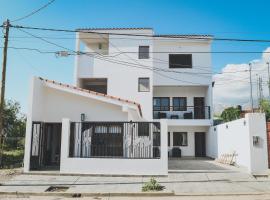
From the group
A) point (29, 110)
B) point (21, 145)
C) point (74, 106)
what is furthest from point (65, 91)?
point (21, 145)

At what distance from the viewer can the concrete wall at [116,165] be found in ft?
41.4

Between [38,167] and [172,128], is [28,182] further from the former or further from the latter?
[172,128]

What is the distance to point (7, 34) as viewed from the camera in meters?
11.9

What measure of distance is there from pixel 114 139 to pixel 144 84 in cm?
745

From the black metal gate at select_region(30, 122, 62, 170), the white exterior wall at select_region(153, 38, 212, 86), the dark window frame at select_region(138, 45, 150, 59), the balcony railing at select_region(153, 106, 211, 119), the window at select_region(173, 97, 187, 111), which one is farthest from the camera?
the window at select_region(173, 97, 187, 111)

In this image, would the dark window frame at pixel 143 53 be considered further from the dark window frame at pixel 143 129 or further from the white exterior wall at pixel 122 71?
the dark window frame at pixel 143 129

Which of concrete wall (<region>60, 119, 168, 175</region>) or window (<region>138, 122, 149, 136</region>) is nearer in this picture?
concrete wall (<region>60, 119, 168, 175</region>)

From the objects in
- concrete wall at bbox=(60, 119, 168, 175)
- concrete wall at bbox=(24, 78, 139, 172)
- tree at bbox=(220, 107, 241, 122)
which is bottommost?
concrete wall at bbox=(60, 119, 168, 175)

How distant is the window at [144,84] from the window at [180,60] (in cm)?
446

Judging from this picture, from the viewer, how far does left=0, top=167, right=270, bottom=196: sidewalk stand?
9.88m

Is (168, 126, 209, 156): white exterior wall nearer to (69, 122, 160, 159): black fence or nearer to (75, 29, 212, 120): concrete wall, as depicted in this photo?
(75, 29, 212, 120): concrete wall

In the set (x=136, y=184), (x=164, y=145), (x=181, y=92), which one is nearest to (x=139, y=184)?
(x=136, y=184)

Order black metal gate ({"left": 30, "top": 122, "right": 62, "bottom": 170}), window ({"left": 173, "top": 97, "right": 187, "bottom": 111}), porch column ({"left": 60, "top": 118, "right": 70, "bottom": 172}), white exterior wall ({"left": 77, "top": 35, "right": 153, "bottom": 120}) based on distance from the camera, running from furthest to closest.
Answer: window ({"left": 173, "top": 97, "right": 187, "bottom": 111}) → white exterior wall ({"left": 77, "top": 35, "right": 153, "bottom": 120}) → black metal gate ({"left": 30, "top": 122, "right": 62, "bottom": 170}) → porch column ({"left": 60, "top": 118, "right": 70, "bottom": 172})

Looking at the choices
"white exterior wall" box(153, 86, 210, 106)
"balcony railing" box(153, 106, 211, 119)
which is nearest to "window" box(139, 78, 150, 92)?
"balcony railing" box(153, 106, 211, 119)
